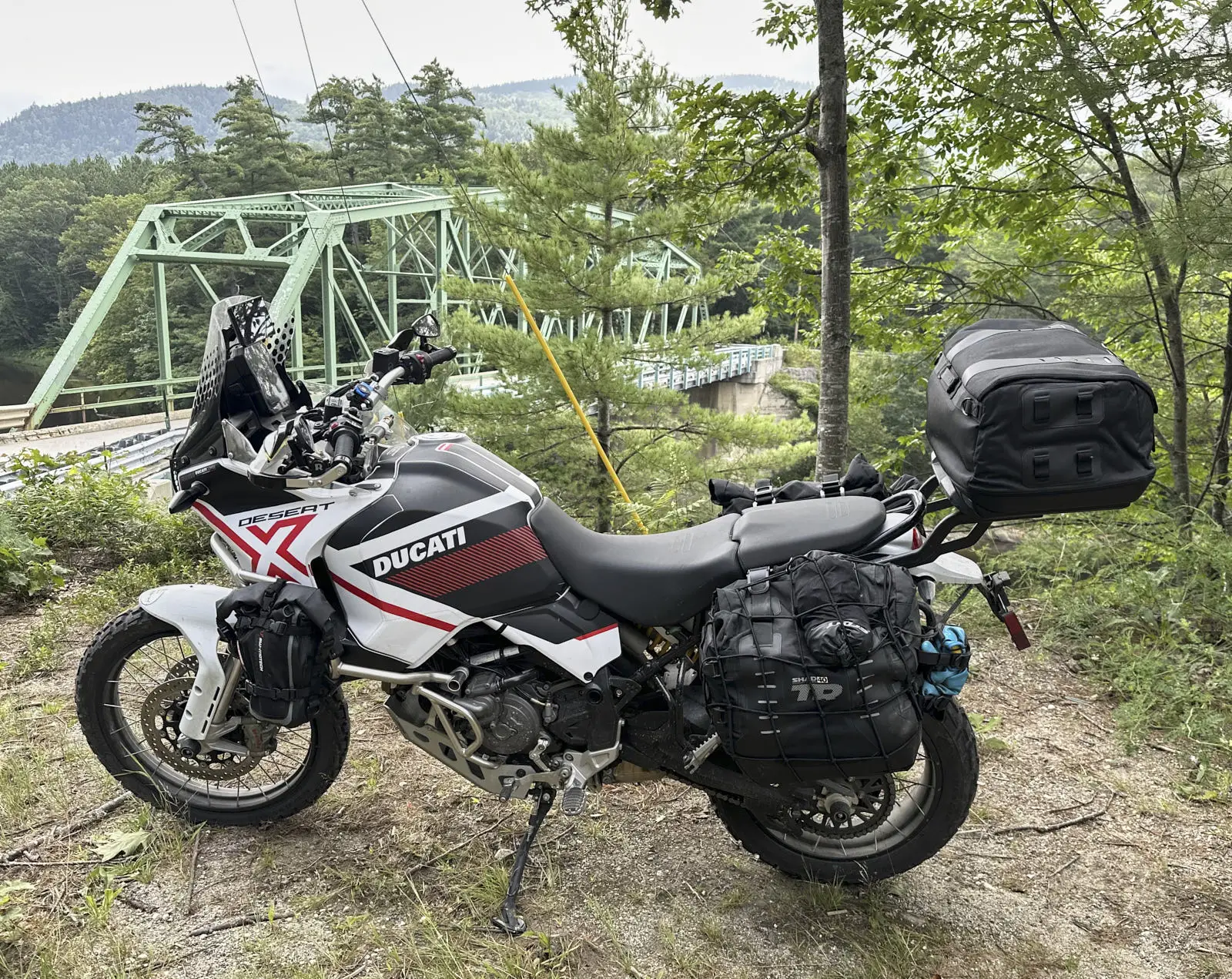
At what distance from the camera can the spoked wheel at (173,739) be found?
2484 millimetres

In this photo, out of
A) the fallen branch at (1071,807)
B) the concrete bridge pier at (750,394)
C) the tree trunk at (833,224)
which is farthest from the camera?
the concrete bridge pier at (750,394)

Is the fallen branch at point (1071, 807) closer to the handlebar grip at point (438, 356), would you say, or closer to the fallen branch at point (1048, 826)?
the fallen branch at point (1048, 826)

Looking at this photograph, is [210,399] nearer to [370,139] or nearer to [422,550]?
[422,550]

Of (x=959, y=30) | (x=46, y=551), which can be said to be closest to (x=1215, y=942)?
(x=959, y=30)

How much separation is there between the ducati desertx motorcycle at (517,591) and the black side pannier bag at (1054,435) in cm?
22

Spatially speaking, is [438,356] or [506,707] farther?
[438,356]

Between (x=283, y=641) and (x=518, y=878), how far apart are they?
34.3 inches

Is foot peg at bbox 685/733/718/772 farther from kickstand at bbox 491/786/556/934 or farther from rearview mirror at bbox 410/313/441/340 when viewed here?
rearview mirror at bbox 410/313/441/340

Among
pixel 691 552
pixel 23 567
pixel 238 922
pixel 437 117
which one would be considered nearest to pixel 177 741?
pixel 238 922

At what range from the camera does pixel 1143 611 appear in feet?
12.9

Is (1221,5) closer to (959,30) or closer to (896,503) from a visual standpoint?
(959,30)

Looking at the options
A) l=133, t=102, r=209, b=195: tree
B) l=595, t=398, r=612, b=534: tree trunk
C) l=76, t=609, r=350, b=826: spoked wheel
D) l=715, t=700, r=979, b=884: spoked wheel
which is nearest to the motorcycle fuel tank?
l=76, t=609, r=350, b=826: spoked wheel

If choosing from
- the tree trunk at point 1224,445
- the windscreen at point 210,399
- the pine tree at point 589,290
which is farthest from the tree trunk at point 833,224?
the pine tree at point 589,290

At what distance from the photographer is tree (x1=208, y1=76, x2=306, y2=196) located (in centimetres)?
3547
